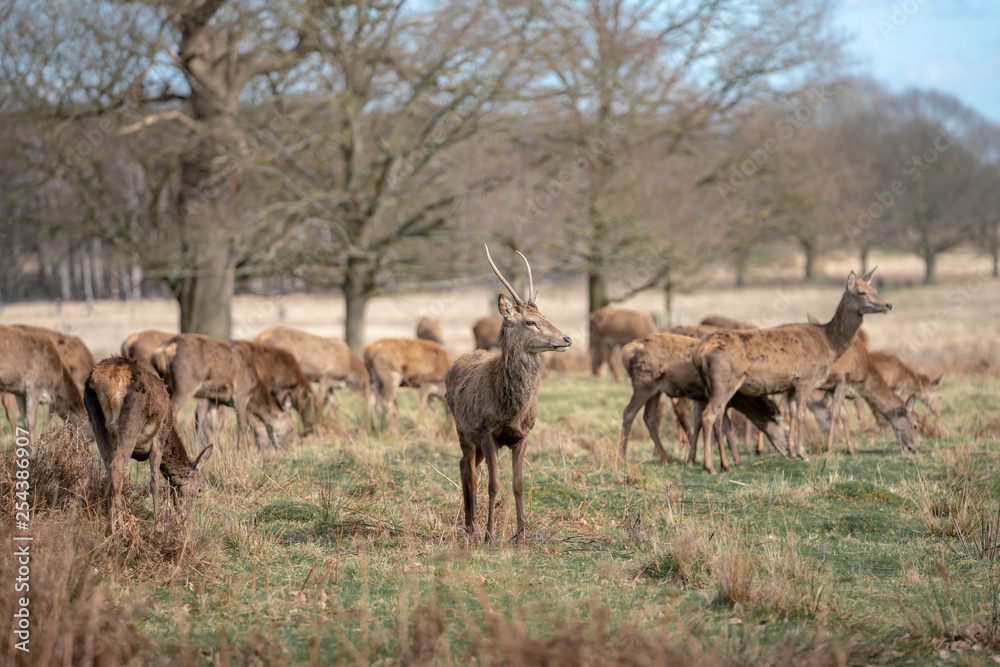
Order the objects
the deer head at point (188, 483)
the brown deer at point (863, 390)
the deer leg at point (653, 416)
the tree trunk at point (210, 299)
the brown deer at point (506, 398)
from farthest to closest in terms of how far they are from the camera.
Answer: the tree trunk at point (210, 299) → the brown deer at point (863, 390) → the deer leg at point (653, 416) → the deer head at point (188, 483) → the brown deer at point (506, 398)

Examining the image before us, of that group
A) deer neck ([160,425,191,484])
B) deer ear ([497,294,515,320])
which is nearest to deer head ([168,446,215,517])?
deer neck ([160,425,191,484])

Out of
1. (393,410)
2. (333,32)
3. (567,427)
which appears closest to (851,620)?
(567,427)

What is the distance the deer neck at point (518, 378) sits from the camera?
6.31 m

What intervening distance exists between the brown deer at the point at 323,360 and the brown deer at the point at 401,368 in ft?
1.95

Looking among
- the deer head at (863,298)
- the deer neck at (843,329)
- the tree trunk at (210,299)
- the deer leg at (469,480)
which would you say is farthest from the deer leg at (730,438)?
the tree trunk at (210,299)

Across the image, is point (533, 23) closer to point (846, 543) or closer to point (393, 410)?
point (393, 410)

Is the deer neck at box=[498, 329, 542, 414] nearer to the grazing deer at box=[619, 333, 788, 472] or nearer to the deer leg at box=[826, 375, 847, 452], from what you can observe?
the grazing deer at box=[619, 333, 788, 472]

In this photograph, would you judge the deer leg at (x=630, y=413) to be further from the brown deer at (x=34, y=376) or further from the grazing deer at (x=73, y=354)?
the grazing deer at (x=73, y=354)

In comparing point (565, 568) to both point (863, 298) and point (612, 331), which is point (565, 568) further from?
point (612, 331)

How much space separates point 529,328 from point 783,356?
16.4 ft

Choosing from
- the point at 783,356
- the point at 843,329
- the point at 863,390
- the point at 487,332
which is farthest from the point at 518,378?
the point at 487,332

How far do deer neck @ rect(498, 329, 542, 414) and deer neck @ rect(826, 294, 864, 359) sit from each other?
5864 millimetres

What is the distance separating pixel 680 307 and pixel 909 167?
12.2 metres

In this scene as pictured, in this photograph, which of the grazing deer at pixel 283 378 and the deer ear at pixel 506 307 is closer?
the deer ear at pixel 506 307
